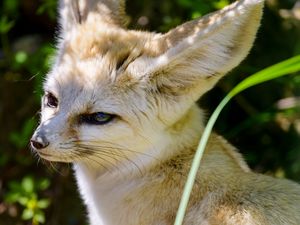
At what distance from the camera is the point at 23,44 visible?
6.33 metres

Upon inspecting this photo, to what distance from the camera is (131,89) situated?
12.3ft

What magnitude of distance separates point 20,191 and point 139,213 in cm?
165

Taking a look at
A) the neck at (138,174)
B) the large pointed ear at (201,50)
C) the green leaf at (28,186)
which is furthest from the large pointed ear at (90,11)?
the green leaf at (28,186)

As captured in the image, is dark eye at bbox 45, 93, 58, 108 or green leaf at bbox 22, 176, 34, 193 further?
green leaf at bbox 22, 176, 34, 193

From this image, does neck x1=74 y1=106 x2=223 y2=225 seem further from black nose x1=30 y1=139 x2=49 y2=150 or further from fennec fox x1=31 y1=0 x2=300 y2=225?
black nose x1=30 y1=139 x2=49 y2=150

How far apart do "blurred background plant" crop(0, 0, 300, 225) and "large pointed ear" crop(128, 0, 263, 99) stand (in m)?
1.25

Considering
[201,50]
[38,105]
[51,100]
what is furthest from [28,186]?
[201,50]

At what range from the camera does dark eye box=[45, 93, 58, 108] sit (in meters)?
3.80

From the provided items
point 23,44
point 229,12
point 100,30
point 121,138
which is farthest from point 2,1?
point 229,12

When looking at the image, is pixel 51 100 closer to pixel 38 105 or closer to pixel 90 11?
pixel 90 11

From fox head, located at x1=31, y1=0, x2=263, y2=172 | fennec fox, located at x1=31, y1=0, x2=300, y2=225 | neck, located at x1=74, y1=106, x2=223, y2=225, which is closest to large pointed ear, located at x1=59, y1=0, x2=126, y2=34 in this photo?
fennec fox, located at x1=31, y1=0, x2=300, y2=225

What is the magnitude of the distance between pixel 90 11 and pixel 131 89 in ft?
2.18

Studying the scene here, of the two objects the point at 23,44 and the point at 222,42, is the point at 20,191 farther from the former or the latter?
the point at 222,42

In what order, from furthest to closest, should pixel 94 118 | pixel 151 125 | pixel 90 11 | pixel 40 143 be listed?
pixel 90 11
pixel 151 125
pixel 94 118
pixel 40 143
